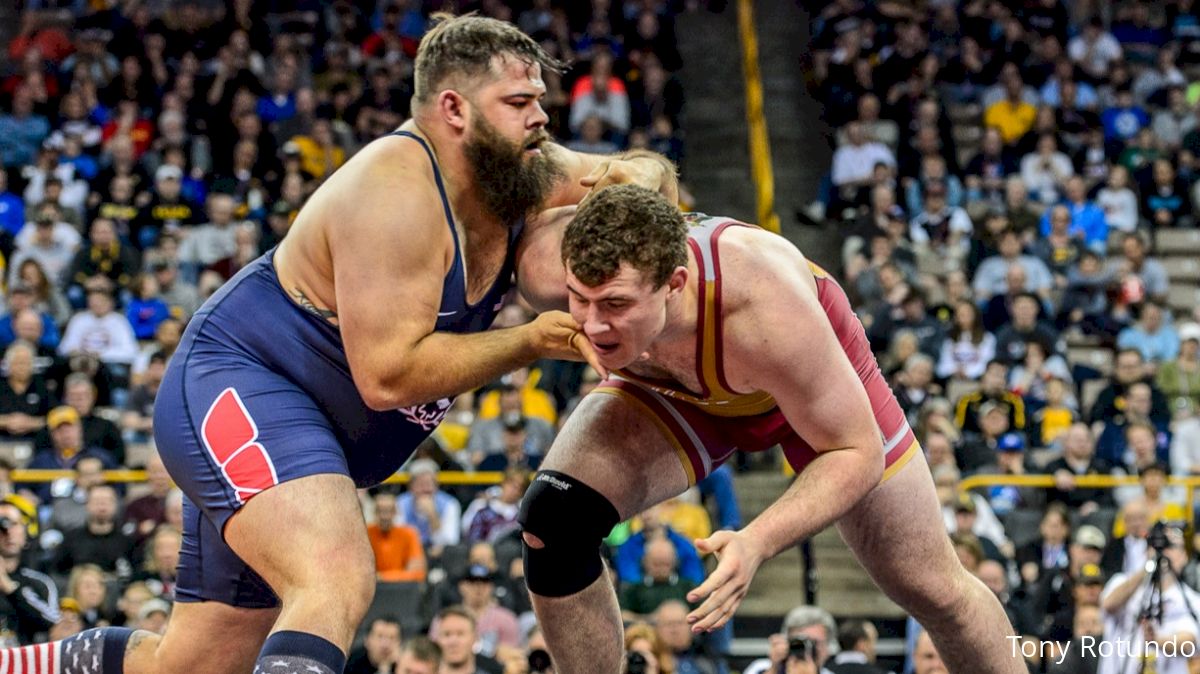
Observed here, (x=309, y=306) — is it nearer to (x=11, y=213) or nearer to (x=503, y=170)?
(x=503, y=170)

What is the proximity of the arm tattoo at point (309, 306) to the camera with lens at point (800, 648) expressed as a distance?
12.9ft

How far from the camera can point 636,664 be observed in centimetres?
809

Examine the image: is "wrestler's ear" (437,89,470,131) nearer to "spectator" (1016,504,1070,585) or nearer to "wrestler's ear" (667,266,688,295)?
"wrestler's ear" (667,266,688,295)

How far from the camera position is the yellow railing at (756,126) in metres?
Answer: 15.5

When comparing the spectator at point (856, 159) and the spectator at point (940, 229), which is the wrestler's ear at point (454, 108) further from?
the spectator at point (856, 159)

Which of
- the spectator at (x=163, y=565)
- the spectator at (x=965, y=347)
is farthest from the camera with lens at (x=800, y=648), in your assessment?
the spectator at (x=965, y=347)

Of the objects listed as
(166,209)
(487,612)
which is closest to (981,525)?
(487,612)

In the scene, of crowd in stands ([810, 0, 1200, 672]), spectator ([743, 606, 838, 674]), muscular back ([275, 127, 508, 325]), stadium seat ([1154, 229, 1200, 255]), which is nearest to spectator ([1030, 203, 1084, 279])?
crowd in stands ([810, 0, 1200, 672])

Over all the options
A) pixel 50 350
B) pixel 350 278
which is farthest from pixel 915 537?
pixel 50 350

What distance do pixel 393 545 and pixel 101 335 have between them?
11.7 feet

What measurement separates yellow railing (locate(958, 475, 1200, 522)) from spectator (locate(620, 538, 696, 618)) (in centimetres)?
214

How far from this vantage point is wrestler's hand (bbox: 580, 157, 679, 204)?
16.5 feet

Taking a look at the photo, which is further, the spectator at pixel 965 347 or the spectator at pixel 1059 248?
the spectator at pixel 1059 248

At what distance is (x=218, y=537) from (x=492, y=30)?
1.63 meters
